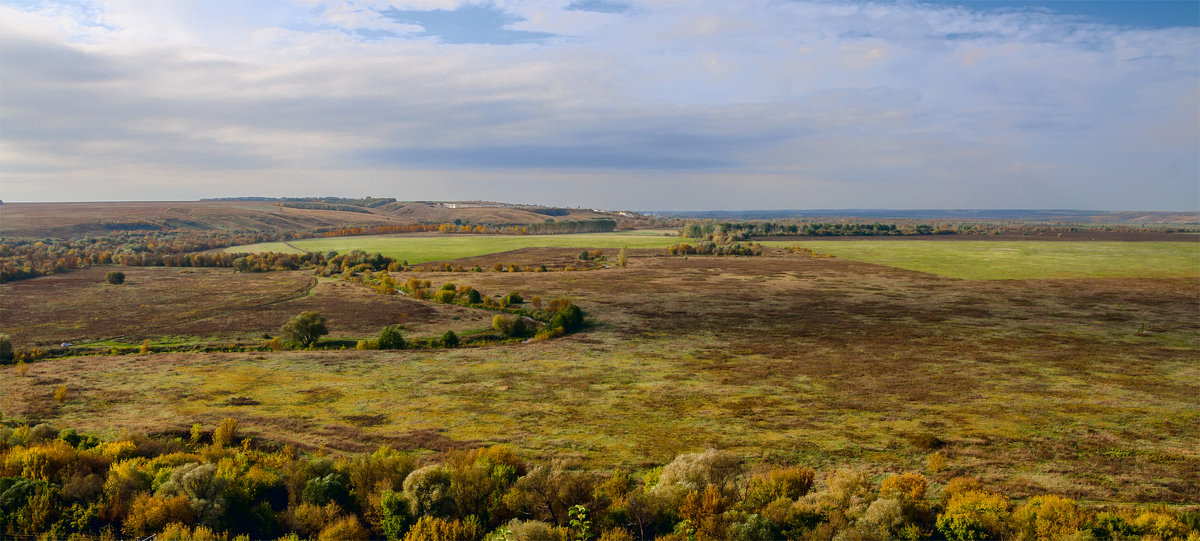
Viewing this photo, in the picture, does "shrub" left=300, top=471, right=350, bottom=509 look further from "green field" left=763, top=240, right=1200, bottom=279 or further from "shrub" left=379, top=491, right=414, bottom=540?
"green field" left=763, top=240, right=1200, bottom=279

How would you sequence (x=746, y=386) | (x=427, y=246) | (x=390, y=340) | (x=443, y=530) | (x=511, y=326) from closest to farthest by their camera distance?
1. (x=443, y=530)
2. (x=746, y=386)
3. (x=390, y=340)
4. (x=511, y=326)
5. (x=427, y=246)

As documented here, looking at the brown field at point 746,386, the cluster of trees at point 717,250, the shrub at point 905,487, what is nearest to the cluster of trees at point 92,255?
the brown field at point 746,386

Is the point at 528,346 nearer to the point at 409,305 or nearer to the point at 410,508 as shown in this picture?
the point at 409,305

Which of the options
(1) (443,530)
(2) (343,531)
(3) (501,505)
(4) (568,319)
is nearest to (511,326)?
(4) (568,319)

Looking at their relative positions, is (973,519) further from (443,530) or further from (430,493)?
(430,493)

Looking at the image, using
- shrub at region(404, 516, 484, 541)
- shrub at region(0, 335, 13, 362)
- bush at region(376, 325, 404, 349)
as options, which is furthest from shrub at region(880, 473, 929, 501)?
shrub at region(0, 335, 13, 362)

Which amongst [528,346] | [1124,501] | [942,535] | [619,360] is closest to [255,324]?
[528,346]
